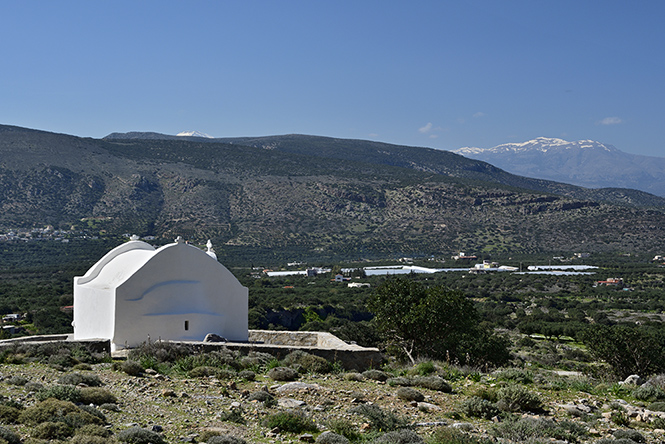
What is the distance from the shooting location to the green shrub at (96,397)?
859 centimetres

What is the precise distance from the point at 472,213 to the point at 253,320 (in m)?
80.5

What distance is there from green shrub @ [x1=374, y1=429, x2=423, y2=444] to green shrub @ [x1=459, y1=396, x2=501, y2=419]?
1.79 m

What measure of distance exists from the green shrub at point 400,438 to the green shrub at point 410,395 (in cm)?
199

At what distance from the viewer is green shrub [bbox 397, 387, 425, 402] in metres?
9.69

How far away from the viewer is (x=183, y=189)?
101812mm

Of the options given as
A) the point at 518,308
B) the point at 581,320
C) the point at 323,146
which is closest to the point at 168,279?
the point at 581,320

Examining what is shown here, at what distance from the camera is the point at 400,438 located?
24.5ft

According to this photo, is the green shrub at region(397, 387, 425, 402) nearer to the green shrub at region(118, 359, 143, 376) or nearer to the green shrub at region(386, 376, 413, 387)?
the green shrub at region(386, 376, 413, 387)

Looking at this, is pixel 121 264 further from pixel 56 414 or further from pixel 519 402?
pixel 519 402

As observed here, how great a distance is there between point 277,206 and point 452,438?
94185 millimetres

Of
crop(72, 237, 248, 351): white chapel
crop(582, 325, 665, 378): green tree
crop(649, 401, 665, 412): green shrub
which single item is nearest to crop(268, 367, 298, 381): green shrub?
crop(72, 237, 248, 351): white chapel

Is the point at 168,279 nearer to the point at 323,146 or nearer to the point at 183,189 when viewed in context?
the point at 183,189

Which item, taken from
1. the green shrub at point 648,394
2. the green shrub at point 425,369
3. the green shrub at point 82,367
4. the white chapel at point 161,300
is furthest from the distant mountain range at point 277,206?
the green shrub at point 648,394

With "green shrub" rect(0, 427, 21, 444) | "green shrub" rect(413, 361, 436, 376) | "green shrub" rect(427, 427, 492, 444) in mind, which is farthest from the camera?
"green shrub" rect(413, 361, 436, 376)
